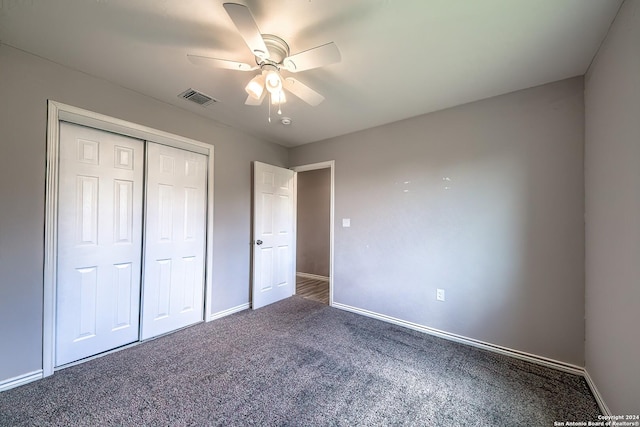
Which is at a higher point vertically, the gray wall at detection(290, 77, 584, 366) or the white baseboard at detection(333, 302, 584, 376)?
the gray wall at detection(290, 77, 584, 366)

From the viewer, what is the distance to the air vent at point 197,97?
2.29m

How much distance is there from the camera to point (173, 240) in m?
2.62

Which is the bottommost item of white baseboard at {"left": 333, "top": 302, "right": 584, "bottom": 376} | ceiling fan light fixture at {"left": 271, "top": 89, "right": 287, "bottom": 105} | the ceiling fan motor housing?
white baseboard at {"left": 333, "top": 302, "right": 584, "bottom": 376}

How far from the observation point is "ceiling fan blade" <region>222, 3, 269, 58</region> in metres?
1.09

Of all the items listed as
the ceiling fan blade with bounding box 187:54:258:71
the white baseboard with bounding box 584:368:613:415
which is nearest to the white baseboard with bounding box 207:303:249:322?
the ceiling fan blade with bounding box 187:54:258:71

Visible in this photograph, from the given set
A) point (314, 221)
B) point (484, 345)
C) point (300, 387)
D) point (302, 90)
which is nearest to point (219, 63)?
point (302, 90)

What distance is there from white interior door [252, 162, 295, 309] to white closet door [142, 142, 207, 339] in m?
0.69

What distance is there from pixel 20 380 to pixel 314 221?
417cm

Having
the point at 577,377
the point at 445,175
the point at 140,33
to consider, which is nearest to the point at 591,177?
the point at 445,175

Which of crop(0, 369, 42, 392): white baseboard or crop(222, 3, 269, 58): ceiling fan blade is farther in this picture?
crop(0, 369, 42, 392): white baseboard

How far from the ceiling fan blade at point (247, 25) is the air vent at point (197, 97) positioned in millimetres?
1190

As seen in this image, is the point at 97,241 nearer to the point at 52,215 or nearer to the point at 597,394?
the point at 52,215

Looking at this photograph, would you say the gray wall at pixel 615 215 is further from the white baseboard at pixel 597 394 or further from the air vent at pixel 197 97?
the air vent at pixel 197 97

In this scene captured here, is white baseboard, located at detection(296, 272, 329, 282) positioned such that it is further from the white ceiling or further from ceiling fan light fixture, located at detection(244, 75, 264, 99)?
ceiling fan light fixture, located at detection(244, 75, 264, 99)
